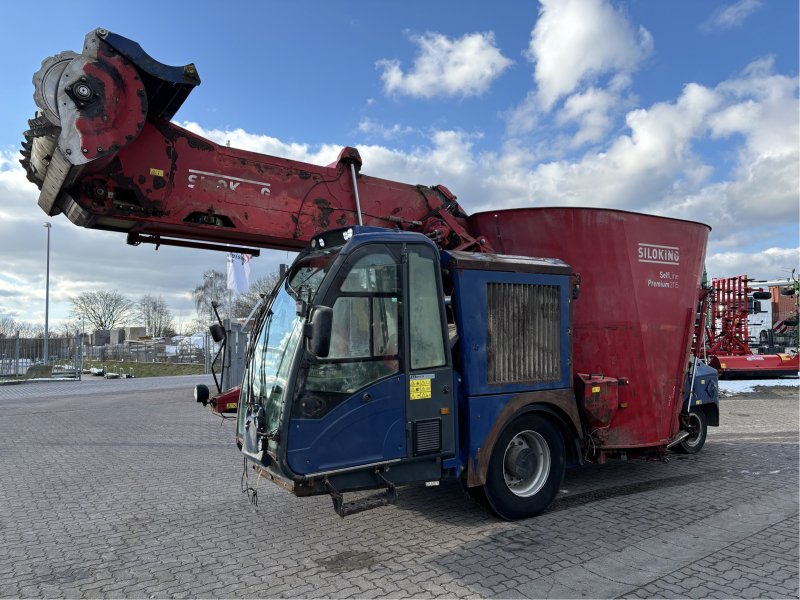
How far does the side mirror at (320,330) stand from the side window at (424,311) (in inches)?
37.6

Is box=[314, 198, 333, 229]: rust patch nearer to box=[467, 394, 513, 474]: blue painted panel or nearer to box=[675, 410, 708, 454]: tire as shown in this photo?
box=[467, 394, 513, 474]: blue painted panel

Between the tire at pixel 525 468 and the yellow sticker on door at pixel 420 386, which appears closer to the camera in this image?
the yellow sticker on door at pixel 420 386

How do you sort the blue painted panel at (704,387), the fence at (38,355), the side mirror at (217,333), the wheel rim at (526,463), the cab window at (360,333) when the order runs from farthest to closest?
the fence at (38,355) → the blue painted panel at (704,387) → the wheel rim at (526,463) → the side mirror at (217,333) → the cab window at (360,333)

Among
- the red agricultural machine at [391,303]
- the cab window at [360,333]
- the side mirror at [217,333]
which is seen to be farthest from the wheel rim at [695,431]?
the side mirror at [217,333]

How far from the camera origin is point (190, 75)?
15.0 ft

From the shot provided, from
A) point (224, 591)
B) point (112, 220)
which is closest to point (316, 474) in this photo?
point (224, 591)

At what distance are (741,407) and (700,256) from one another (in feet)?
29.4

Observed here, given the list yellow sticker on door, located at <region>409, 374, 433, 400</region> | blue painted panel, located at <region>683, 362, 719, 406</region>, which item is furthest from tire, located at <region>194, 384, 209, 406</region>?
blue painted panel, located at <region>683, 362, 719, 406</region>

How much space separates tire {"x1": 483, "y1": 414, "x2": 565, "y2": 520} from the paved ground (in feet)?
0.55

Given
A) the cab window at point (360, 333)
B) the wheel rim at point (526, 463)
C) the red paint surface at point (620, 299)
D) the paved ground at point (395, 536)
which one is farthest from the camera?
the red paint surface at point (620, 299)

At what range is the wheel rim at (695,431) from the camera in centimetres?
822

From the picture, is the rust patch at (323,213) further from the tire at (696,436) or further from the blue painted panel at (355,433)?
the tire at (696,436)

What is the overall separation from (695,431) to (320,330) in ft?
21.5

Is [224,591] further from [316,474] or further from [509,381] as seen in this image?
[509,381]
